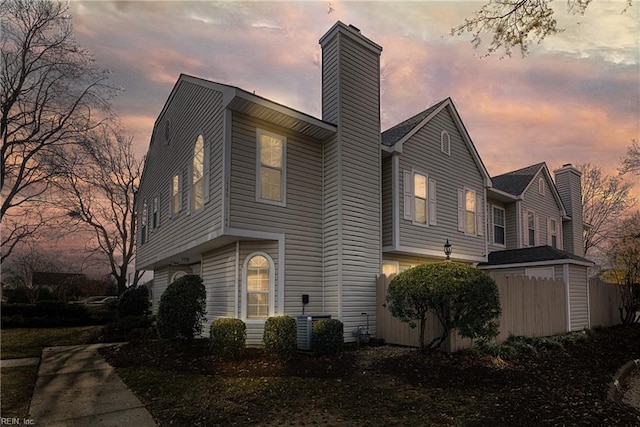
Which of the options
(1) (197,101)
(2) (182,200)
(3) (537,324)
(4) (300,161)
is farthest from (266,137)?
(3) (537,324)

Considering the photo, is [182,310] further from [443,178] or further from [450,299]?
[443,178]

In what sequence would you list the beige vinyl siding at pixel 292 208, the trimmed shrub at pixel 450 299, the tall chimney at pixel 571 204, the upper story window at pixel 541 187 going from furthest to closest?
the tall chimney at pixel 571 204
the upper story window at pixel 541 187
the beige vinyl siding at pixel 292 208
the trimmed shrub at pixel 450 299

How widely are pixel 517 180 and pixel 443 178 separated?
27.5 ft

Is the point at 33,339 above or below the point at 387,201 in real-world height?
below

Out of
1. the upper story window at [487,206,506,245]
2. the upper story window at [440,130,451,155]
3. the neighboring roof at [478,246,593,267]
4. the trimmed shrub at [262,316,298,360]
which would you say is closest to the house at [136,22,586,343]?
the upper story window at [440,130,451,155]

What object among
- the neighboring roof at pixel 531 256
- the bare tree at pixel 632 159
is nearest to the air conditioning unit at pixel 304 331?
the neighboring roof at pixel 531 256

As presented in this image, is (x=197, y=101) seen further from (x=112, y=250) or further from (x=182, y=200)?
(x=112, y=250)

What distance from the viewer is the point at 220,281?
12.0 meters

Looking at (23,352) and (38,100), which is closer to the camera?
(23,352)

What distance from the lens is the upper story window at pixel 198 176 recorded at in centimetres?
1205

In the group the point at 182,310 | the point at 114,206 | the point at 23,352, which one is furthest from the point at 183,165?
the point at 114,206

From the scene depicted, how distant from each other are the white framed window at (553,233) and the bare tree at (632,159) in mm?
4039

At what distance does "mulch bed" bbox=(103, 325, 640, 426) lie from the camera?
5.82m

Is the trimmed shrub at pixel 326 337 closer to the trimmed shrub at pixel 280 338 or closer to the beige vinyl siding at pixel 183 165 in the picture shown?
the trimmed shrub at pixel 280 338
